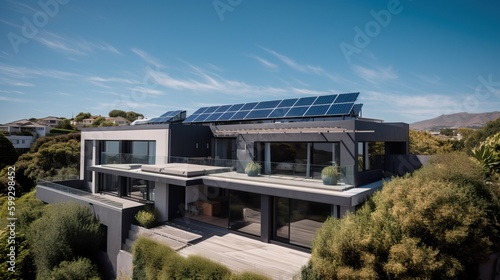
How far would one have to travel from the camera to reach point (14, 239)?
17250 mm

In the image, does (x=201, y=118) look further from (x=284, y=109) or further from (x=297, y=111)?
(x=297, y=111)

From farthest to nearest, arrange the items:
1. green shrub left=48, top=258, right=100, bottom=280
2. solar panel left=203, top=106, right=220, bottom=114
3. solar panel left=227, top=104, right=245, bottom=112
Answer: solar panel left=203, top=106, right=220, bottom=114 < solar panel left=227, top=104, right=245, bottom=112 < green shrub left=48, top=258, right=100, bottom=280

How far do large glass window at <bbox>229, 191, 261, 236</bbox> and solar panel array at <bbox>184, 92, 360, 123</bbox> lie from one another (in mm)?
6156

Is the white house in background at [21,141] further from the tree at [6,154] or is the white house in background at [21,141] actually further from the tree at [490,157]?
the tree at [490,157]

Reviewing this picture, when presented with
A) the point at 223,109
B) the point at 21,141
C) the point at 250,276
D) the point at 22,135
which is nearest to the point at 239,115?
the point at 223,109

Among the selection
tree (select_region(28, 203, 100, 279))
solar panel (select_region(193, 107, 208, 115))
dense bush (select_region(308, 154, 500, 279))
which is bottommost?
tree (select_region(28, 203, 100, 279))

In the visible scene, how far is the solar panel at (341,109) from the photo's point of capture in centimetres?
1608

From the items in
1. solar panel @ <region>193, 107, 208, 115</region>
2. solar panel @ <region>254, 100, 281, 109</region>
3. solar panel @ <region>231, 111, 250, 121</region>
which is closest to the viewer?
solar panel @ <region>254, 100, 281, 109</region>

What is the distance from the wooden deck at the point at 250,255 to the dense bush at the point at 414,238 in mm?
1614

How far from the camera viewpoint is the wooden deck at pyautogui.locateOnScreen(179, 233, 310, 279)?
11.2 metres

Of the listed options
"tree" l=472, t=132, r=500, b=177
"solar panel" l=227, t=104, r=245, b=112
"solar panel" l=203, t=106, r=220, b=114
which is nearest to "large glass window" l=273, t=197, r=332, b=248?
"tree" l=472, t=132, r=500, b=177

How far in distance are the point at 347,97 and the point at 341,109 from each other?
1.63m

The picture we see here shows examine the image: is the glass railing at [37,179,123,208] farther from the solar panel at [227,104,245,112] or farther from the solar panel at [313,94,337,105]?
the solar panel at [313,94,337,105]

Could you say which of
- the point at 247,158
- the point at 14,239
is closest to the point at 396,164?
the point at 247,158
